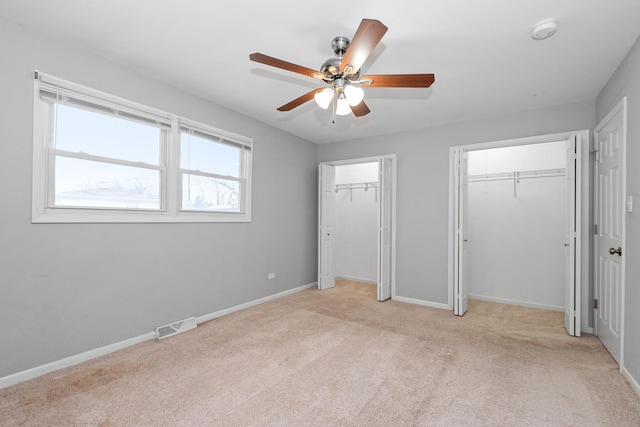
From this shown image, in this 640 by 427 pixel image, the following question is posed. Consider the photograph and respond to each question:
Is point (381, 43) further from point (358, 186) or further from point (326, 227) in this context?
→ point (358, 186)

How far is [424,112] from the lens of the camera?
149 inches

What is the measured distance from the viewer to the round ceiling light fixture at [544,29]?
6.75 ft

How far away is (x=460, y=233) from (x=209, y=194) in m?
3.17

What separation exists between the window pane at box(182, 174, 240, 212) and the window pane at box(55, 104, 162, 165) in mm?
453

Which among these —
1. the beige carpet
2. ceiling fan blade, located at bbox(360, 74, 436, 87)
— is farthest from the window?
ceiling fan blade, located at bbox(360, 74, 436, 87)

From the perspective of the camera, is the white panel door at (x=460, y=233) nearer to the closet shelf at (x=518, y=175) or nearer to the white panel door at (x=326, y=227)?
the closet shelf at (x=518, y=175)

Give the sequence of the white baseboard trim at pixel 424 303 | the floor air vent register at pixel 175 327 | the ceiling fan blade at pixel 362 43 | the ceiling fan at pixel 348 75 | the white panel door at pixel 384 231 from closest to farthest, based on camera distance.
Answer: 1. the ceiling fan blade at pixel 362 43
2. the ceiling fan at pixel 348 75
3. the floor air vent register at pixel 175 327
4. the white baseboard trim at pixel 424 303
5. the white panel door at pixel 384 231

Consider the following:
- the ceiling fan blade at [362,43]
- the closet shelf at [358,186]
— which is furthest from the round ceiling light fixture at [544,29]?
the closet shelf at [358,186]

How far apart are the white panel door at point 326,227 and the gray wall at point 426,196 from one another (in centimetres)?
97

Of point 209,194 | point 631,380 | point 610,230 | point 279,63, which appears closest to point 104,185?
point 209,194

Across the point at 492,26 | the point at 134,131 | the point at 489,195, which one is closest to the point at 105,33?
the point at 134,131

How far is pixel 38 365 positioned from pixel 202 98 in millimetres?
2846

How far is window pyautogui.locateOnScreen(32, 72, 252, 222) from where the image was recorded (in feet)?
7.79

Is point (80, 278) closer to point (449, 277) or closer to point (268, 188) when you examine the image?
point (268, 188)
